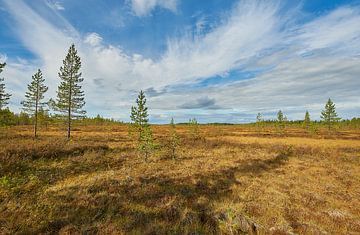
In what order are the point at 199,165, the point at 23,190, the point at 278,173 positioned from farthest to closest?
the point at 199,165 → the point at 278,173 → the point at 23,190

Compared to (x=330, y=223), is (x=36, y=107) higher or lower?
higher

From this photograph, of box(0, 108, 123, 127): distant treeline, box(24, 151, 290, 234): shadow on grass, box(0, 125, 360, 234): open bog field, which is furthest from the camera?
box(0, 108, 123, 127): distant treeline

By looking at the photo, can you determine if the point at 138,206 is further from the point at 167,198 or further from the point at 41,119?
the point at 41,119

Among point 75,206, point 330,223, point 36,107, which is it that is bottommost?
point 330,223

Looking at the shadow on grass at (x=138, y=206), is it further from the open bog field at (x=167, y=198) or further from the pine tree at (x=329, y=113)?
the pine tree at (x=329, y=113)

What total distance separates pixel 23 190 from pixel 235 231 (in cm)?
914

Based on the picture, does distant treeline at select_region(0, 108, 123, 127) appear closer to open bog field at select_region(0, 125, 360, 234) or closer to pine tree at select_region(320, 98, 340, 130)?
open bog field at select_region(0, 125, 360, 234)

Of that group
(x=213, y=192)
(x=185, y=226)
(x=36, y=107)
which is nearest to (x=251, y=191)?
(x=213, y=192)

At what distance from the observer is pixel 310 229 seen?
7.69 meters

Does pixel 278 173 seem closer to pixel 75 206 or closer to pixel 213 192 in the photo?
pixel 213 192

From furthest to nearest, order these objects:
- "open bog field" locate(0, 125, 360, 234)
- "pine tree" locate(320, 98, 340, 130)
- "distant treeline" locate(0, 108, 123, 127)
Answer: "pine tree" locate(320, 98, 340, 130) → "distant treeline" locate(0, 108, 123, 127) → "open bog field" locate(0, 125, 360, 234)

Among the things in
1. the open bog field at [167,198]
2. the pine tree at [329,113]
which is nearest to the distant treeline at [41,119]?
the open bog field at [167,198]

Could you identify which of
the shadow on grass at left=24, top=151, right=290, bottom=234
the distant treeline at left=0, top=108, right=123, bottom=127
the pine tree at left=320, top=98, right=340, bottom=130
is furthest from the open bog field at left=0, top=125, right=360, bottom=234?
the pine tree at left=320, top=98, right=340, bottom=130

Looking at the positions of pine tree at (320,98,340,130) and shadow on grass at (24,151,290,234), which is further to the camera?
pine tree at (320,98,340,130)
